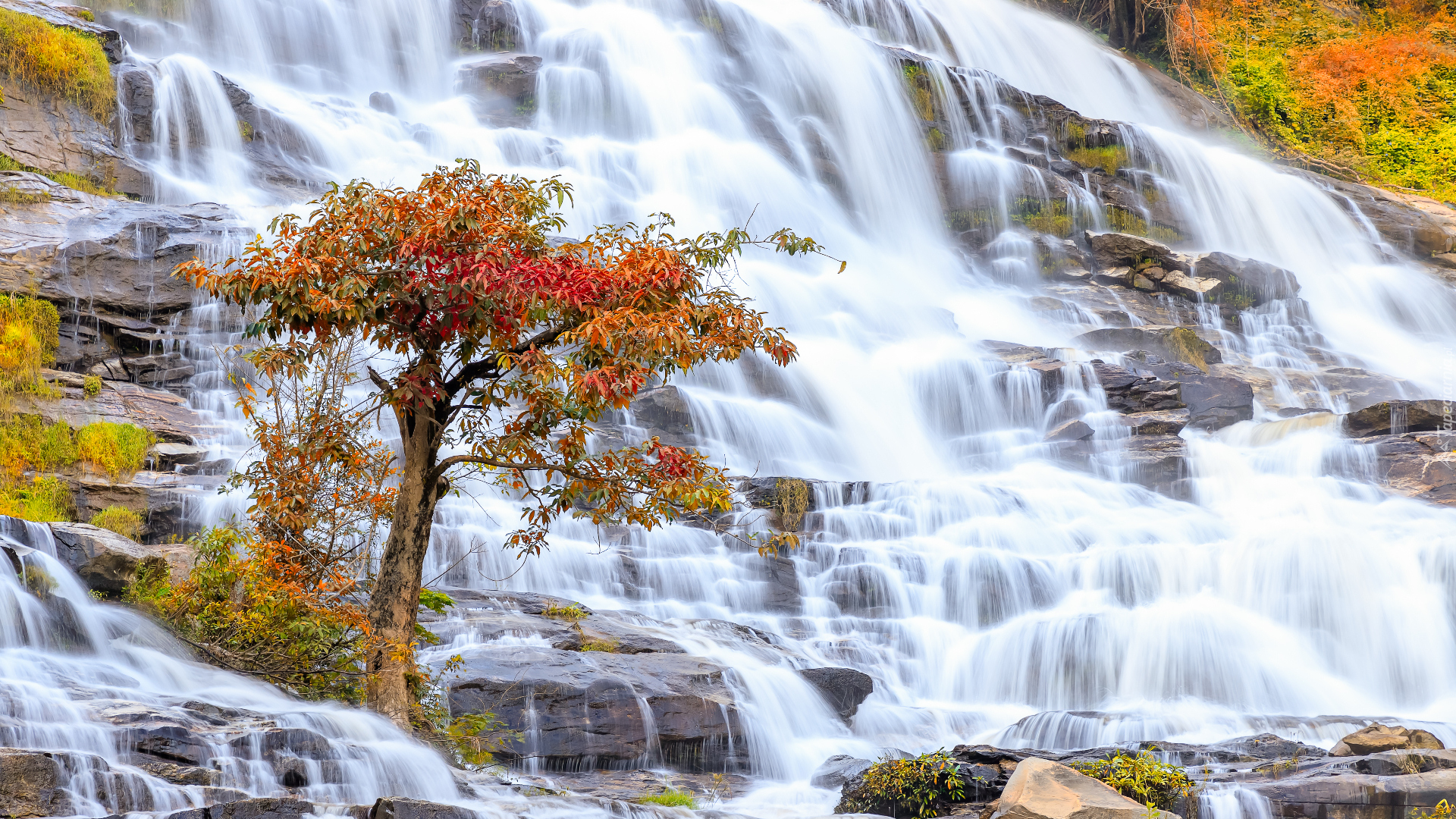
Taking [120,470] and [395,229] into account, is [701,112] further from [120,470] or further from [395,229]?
[395,229]

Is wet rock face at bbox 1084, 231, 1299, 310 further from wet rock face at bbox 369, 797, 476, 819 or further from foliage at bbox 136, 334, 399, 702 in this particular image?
wet rock face at bbox 369, 797, 476, 819

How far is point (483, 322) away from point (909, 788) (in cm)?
468

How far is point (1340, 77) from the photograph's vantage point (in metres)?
38.9

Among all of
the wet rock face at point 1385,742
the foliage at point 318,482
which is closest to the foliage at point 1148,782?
the wet rock face at point 1385,742

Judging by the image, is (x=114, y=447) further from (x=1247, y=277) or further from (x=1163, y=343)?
(x=1247, y=277)

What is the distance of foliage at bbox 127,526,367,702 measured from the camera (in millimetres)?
8641

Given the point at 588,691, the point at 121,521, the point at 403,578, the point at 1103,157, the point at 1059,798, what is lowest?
the point at 1059,798

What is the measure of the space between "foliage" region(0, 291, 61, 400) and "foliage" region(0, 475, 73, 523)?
5.44ft

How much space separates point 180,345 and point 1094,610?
12.8 m

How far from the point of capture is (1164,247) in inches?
1094

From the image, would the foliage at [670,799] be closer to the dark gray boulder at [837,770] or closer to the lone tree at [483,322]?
the dark gray boulder at [837,770]

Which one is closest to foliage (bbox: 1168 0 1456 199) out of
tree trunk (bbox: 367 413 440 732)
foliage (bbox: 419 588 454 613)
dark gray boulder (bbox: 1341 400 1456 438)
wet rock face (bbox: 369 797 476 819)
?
dark gray boulder (bbox: 1341 400 1456 438)

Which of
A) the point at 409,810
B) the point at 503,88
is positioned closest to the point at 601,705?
the point at 409,810

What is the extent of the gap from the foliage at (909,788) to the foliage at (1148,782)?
108cm
